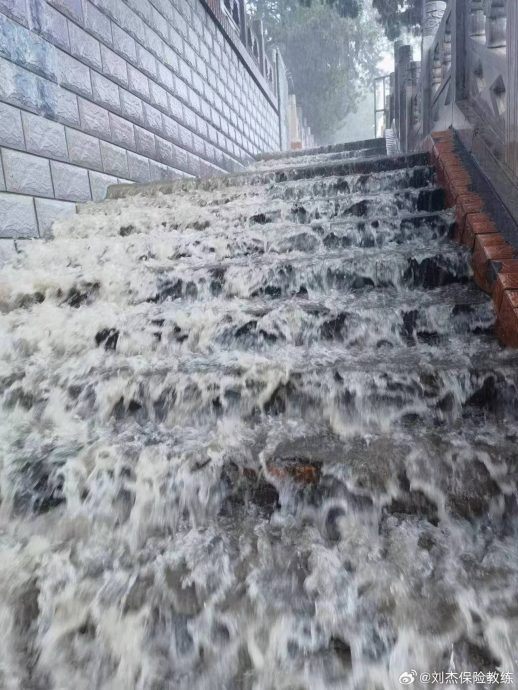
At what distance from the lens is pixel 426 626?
1.07 m

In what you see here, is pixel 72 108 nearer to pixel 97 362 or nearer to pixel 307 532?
pixel 97 362

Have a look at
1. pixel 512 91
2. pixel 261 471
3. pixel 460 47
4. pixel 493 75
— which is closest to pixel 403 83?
pixel 460 47

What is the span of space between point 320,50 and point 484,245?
23065mm

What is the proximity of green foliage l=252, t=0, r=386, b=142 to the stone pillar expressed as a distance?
20.5 metres

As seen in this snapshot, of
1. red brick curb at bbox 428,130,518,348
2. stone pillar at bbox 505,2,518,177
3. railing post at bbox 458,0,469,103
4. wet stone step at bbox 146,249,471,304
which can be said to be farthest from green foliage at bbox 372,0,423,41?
wet stone step at bbox 146,249,471,304

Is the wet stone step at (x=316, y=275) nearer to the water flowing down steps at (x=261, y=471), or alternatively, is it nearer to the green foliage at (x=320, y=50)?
the water flowing down steps at (x=261, y=471)

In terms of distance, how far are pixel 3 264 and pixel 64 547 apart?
2127 millimetres

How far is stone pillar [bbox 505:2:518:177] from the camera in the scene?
2.08 m

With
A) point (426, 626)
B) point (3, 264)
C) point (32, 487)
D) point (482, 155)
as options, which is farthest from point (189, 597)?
point (482, 155)

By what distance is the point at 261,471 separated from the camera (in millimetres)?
1463

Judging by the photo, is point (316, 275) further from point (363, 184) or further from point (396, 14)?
point (396, 14)

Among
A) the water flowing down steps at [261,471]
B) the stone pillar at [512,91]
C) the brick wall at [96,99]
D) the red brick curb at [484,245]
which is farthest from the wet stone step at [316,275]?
the brick wall at [96,99]

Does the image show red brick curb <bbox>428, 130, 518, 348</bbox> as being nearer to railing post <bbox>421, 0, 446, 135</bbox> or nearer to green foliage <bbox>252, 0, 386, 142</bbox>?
railing post <bbox>421, 0, 446, 135</bbox>

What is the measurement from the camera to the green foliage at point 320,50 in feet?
65.1
